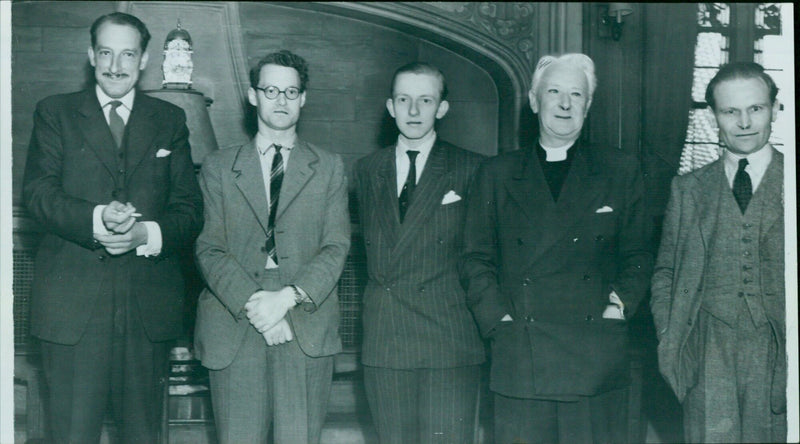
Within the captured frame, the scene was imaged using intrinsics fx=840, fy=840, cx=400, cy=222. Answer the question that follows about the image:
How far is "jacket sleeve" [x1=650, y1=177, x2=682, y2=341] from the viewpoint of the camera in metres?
2.65

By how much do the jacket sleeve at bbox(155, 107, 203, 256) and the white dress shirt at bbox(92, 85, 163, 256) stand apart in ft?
0.06

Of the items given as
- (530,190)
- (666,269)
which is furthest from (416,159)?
(666,269)

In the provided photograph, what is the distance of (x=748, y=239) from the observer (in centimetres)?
259

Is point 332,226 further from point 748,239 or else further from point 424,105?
point 748,239

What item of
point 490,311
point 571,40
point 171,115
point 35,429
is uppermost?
point 571,40

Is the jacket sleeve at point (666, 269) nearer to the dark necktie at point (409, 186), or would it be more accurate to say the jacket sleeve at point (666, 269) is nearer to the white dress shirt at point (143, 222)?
the dark necktie at point (409, 186)

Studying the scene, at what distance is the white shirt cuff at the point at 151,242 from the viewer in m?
2.58

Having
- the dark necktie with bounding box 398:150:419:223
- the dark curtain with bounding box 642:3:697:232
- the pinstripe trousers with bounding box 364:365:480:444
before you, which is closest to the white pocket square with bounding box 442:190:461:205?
the dark necktie with bounding box 398:150:419:223

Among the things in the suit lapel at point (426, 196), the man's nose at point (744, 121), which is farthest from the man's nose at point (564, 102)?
the man's nose at point (744, 121)

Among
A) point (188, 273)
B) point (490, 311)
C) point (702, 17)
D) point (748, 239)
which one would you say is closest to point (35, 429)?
point (188, 273)

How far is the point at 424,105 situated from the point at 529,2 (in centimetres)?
187

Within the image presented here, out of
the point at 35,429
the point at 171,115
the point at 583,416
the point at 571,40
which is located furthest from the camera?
the point at 571,40

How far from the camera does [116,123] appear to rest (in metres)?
2.71

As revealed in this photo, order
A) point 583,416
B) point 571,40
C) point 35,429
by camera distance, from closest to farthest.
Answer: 1. point 583,416
2. point 35,429
3. point 571,40
